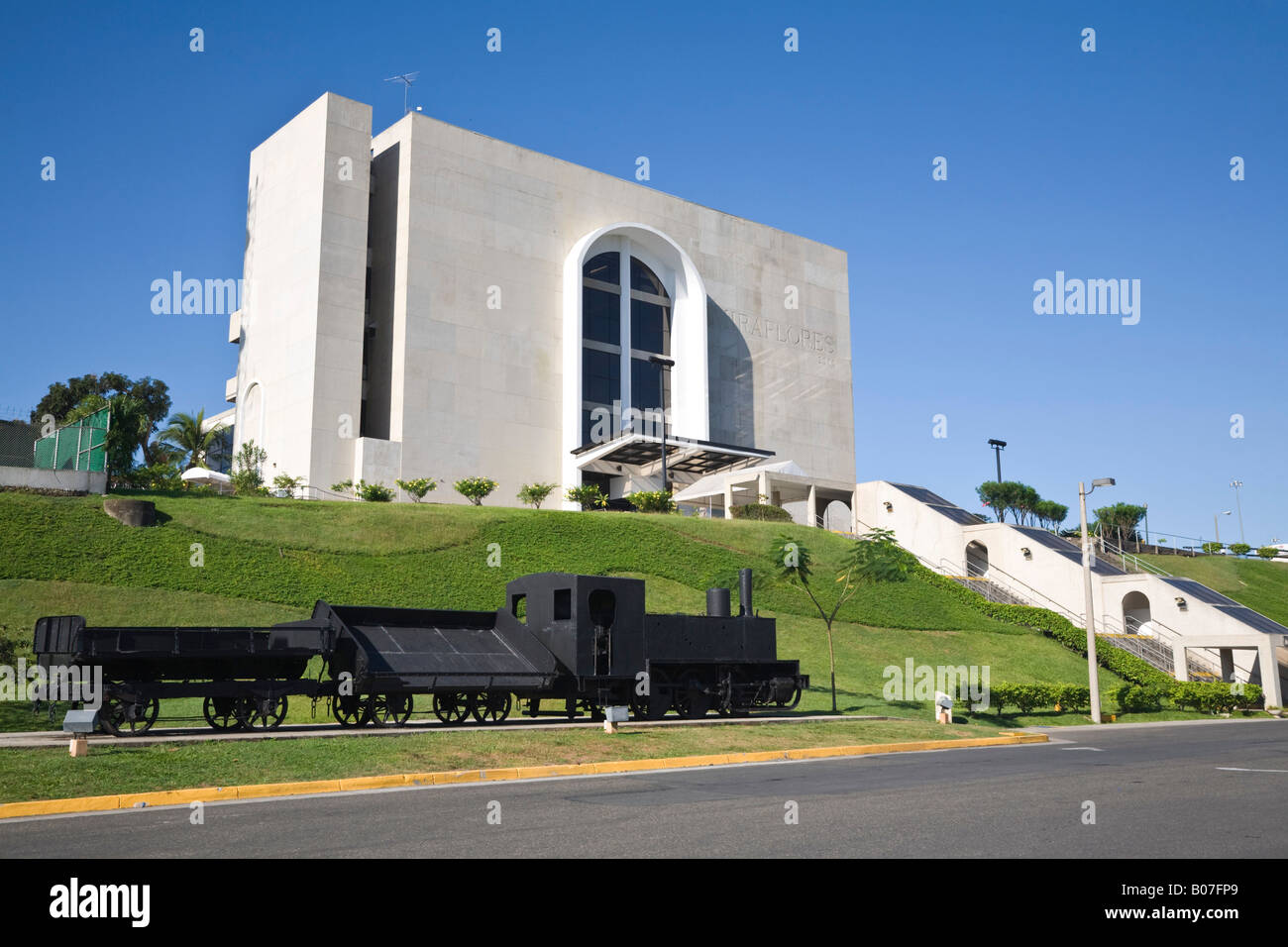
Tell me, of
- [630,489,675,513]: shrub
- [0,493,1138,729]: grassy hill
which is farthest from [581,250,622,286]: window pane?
[0,493,1138,729]: grassy hill

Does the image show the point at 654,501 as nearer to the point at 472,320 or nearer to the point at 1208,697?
the point at 472,320

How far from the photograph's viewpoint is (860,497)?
55.8 metres

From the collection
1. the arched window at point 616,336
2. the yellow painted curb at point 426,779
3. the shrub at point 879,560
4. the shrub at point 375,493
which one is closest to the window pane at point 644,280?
the arched window at point 616,336

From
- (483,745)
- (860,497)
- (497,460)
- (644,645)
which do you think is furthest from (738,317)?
(483,745)

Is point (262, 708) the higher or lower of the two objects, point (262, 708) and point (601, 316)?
the lower

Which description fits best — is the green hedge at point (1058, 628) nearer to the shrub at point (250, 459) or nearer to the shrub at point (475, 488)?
the shrub at point (475, 488)

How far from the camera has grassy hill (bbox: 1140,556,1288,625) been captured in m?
61.2

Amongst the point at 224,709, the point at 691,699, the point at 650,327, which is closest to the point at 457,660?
the point at 224,709

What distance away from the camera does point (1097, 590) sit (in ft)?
149

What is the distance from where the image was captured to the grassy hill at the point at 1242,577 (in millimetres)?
61219

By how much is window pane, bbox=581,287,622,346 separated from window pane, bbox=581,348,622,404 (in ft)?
3.26

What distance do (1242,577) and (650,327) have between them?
42430 millimetres

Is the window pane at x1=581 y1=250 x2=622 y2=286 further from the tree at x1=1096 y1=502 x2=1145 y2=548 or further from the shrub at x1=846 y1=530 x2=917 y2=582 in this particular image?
the tree at x1=1096 y1=502 x2=1145 y2=548

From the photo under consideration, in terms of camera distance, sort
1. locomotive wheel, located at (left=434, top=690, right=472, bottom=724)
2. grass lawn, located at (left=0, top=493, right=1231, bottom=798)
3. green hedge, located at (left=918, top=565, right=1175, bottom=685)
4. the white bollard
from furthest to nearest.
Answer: green hedge, located at (left=918, top=565, right=1175, bottom=685) < the white bollard < locomotive wheel, located at (left=434, top=690, right=472, bottom=724) < grass lawn, located at (left=0, top=493, right=1231, bottom=798)
